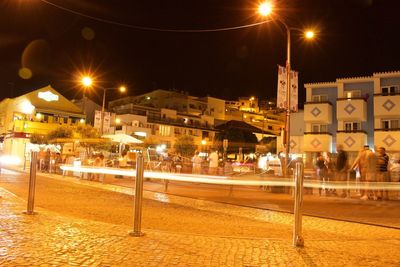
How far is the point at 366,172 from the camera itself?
15438 millimetres

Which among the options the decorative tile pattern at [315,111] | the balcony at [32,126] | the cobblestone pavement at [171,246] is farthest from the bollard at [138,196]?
the balcony at [32,126]

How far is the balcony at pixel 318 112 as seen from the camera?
44.8 metres

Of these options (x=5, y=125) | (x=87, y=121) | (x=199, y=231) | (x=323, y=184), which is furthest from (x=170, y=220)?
(x=87, y=121)

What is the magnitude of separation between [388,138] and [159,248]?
38.3 meters

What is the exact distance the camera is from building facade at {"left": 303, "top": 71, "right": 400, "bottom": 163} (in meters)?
40.8

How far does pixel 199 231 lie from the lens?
28.5ft

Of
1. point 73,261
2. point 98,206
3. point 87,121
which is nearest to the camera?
point 73,261

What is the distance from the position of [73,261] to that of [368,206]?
1089cm

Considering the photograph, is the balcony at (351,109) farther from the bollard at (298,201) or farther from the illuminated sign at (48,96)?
the illuminated sign at (48,96)

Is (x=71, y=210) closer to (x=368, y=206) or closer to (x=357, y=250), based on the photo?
(x=357, y=250)

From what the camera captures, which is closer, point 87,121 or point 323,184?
point 323,184

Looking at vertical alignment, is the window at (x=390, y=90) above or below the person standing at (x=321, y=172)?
above

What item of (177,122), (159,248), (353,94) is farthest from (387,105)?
(177,122)

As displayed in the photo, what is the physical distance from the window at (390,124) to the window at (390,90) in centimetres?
259
